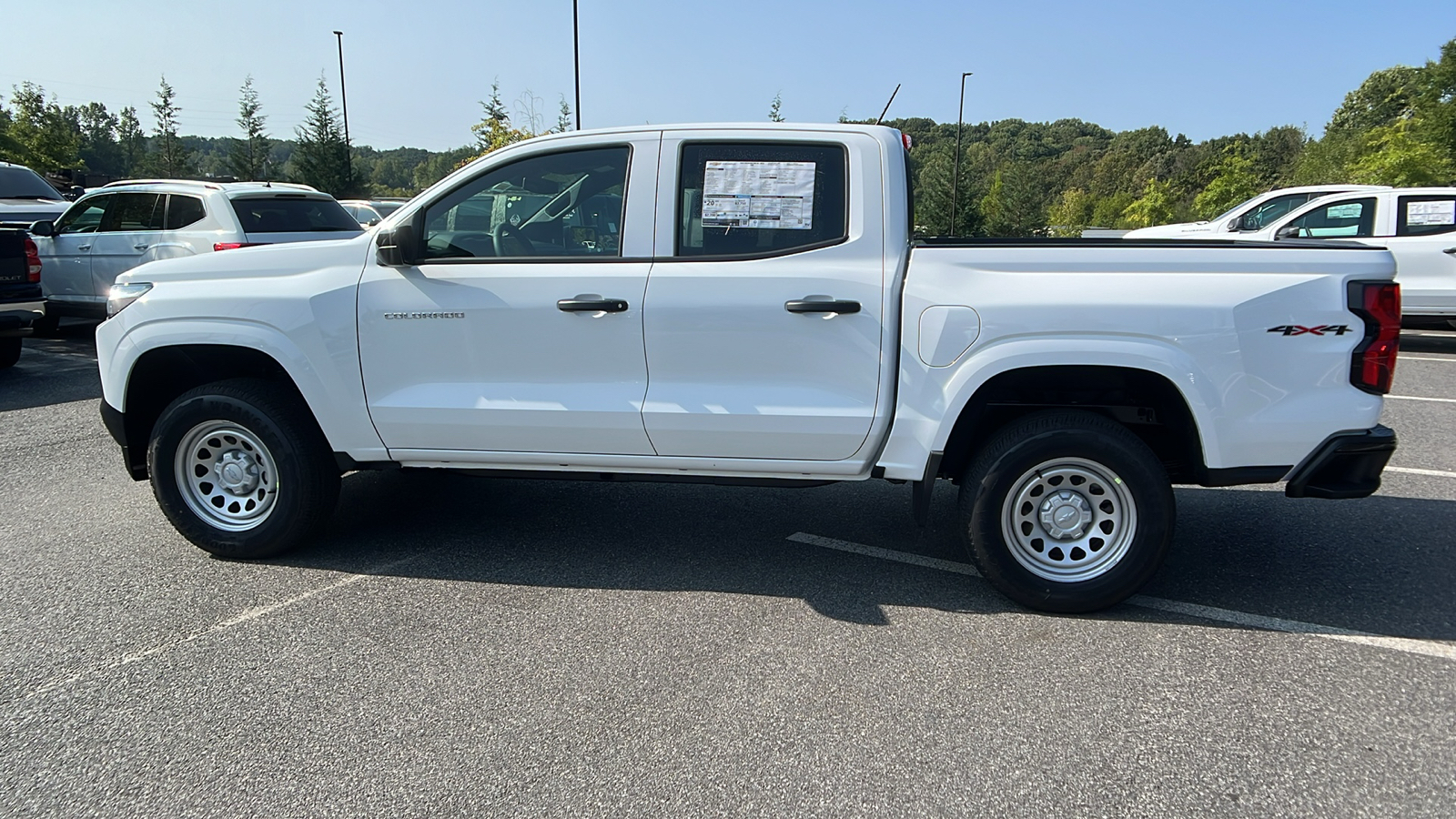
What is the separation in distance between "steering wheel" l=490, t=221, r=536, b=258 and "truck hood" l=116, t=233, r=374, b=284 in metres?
0.57

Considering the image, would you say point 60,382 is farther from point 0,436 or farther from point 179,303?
point 179,303

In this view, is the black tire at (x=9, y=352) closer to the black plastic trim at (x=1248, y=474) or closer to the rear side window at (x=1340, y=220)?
the black plastic trim at (x=1248, y=474)

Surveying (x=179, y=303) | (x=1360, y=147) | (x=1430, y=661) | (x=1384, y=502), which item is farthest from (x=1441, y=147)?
(x=179, y=303)

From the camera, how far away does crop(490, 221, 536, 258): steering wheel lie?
4250 millimetres

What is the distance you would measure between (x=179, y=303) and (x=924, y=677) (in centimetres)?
371

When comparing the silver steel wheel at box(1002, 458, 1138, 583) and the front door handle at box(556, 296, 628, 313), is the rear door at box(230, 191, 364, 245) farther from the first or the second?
the silver steel wheel at box(1002, 458, 1138, 583)

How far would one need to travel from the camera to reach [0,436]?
7000 millimetres

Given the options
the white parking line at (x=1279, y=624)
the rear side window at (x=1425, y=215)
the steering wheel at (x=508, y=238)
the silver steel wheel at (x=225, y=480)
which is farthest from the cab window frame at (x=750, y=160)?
the rear side window at (x=1425, y=215)

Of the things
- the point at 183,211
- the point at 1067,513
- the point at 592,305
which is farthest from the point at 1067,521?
the point at 183,211

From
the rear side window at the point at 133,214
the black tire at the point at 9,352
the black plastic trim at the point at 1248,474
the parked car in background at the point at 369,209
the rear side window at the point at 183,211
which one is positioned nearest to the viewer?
the black plastic trim at the point at 1248,474

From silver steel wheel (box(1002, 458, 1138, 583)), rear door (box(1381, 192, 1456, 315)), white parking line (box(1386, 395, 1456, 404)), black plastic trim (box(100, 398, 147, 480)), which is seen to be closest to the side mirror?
black plastic trim (box(100, 398, 147, 480))

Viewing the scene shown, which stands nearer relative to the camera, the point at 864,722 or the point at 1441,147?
the point at 864,722

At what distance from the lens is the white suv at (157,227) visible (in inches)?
388

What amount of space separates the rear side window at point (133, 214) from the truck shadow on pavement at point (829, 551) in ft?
20.8
